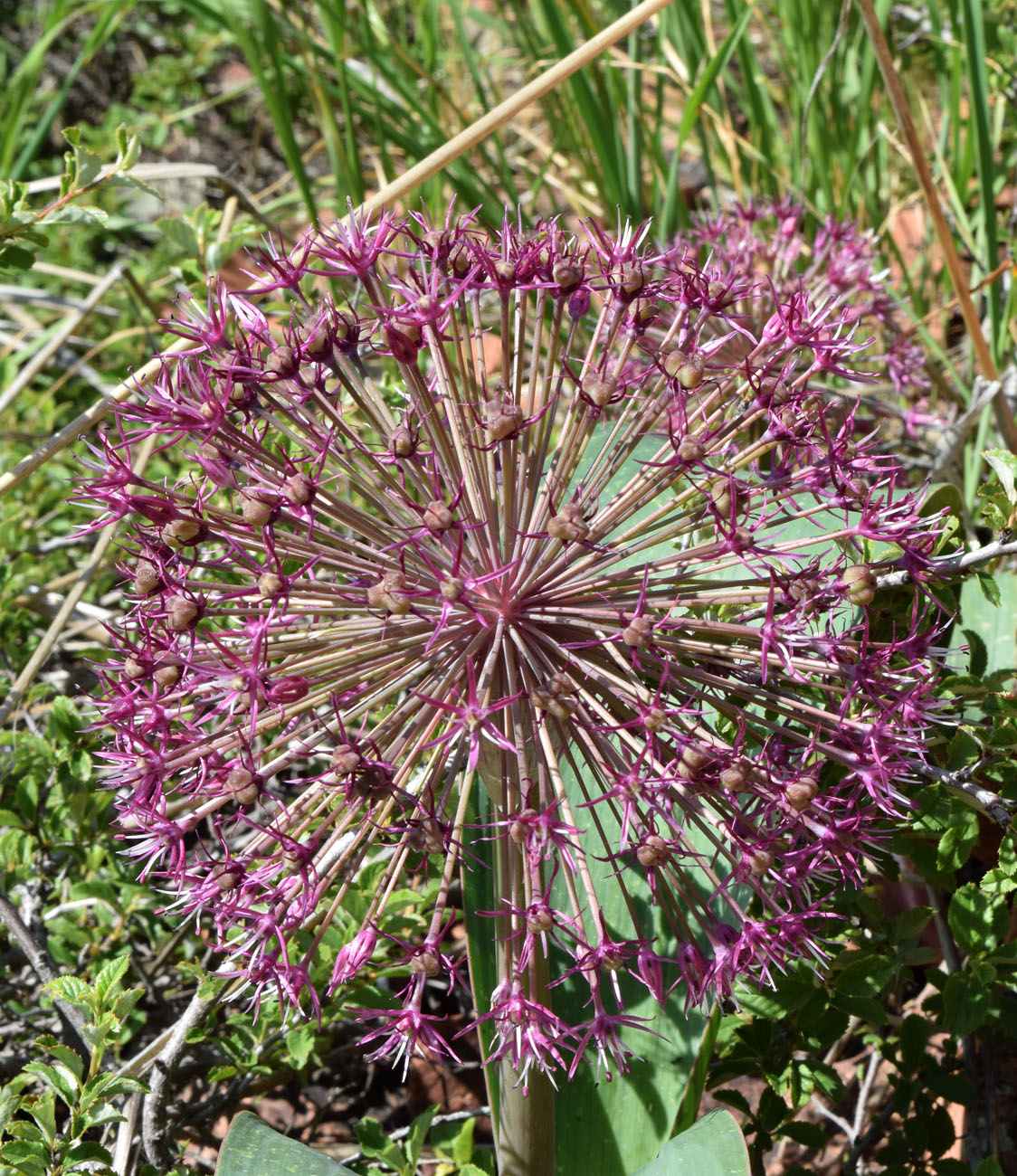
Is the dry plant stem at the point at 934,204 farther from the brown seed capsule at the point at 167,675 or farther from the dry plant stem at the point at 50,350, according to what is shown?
the dry plant stem at the point at 50,350

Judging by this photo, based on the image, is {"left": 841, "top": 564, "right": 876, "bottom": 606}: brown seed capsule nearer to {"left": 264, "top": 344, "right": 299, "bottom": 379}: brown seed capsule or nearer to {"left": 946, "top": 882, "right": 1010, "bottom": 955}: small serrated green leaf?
{"left": 946, "top": 882, "right": 1010, "bottom": 955}: small serrated green leaf

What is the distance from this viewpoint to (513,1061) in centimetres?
147

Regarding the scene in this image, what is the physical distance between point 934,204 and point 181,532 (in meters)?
1.63

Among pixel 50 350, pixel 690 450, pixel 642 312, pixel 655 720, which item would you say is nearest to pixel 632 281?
pixel 642 312

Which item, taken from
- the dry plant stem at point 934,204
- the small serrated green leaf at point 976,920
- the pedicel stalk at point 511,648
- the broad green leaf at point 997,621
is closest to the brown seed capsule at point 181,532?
the pedicel stalk at point 511,648

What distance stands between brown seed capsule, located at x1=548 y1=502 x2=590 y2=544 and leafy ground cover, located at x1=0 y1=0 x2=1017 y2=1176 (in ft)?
1.74

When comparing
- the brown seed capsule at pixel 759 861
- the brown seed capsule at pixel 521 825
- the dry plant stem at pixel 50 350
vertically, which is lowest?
the brown seed capsule at pixel 759 861

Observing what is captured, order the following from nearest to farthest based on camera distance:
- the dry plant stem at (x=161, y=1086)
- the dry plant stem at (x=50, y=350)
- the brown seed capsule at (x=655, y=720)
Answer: the brown seed capsule at (x=655, y=720) < the dry plant stem at (x=161, y=1086) < the dry plant stem at (x=50, y=350)

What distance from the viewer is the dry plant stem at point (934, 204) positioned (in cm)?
202

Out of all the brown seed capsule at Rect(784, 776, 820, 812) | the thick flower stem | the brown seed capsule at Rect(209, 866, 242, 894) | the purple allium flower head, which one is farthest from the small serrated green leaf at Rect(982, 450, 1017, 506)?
the brown seed capsule at Rect(209, 866, 242, 894)

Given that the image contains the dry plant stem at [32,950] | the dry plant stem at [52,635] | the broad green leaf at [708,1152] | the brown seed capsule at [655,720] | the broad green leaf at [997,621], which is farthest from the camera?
the dry plant stem at [52,635]

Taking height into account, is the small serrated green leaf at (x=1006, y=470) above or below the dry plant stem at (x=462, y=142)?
below

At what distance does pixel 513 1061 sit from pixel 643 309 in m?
1.05

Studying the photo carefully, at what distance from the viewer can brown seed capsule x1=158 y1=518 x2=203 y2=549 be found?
1.41 meters
